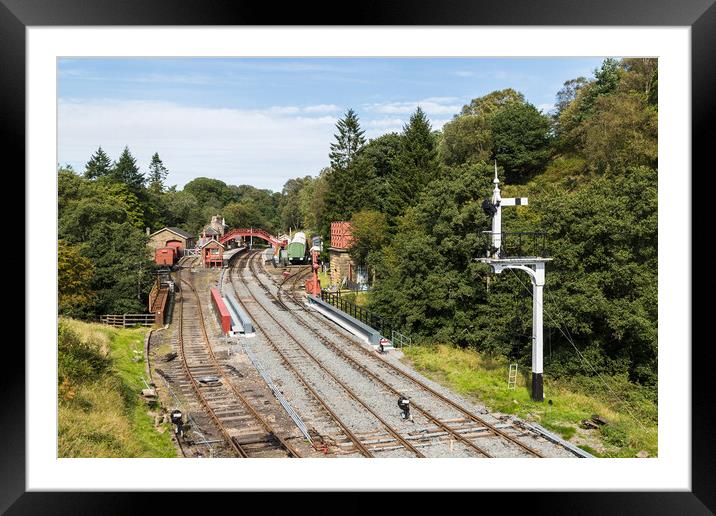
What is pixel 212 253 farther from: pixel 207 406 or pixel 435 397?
pixel 435 397

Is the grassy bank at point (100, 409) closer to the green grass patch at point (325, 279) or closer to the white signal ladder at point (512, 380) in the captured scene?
the white signal ladder at point (512, 380)

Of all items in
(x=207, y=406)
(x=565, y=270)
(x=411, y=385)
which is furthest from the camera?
(x=565, y=270)

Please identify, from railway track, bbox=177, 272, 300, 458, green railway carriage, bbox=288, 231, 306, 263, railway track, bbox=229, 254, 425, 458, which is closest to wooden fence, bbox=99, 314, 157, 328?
railway track, bbox=177, 272, 300, 458

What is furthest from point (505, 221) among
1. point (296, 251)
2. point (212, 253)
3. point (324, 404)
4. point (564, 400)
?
point (212, 253)

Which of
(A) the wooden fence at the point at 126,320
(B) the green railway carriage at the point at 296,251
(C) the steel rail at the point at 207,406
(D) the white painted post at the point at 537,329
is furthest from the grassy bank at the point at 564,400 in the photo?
(B) the green railway carriage at the point at 296,251

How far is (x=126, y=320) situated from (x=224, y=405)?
9921 millimetres

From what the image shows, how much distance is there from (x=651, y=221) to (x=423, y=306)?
594 cm

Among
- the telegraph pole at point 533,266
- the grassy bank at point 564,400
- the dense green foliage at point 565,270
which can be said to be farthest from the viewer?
the dense green foliage at point 565,270

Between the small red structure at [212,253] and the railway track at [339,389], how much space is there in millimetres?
16514

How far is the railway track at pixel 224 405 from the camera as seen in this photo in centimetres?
844

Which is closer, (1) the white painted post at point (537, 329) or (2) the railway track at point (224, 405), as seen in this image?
(2) the railway track at point (224, 405)

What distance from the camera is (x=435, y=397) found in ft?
35.1

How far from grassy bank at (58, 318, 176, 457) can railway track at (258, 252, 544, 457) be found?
4.31 metres
